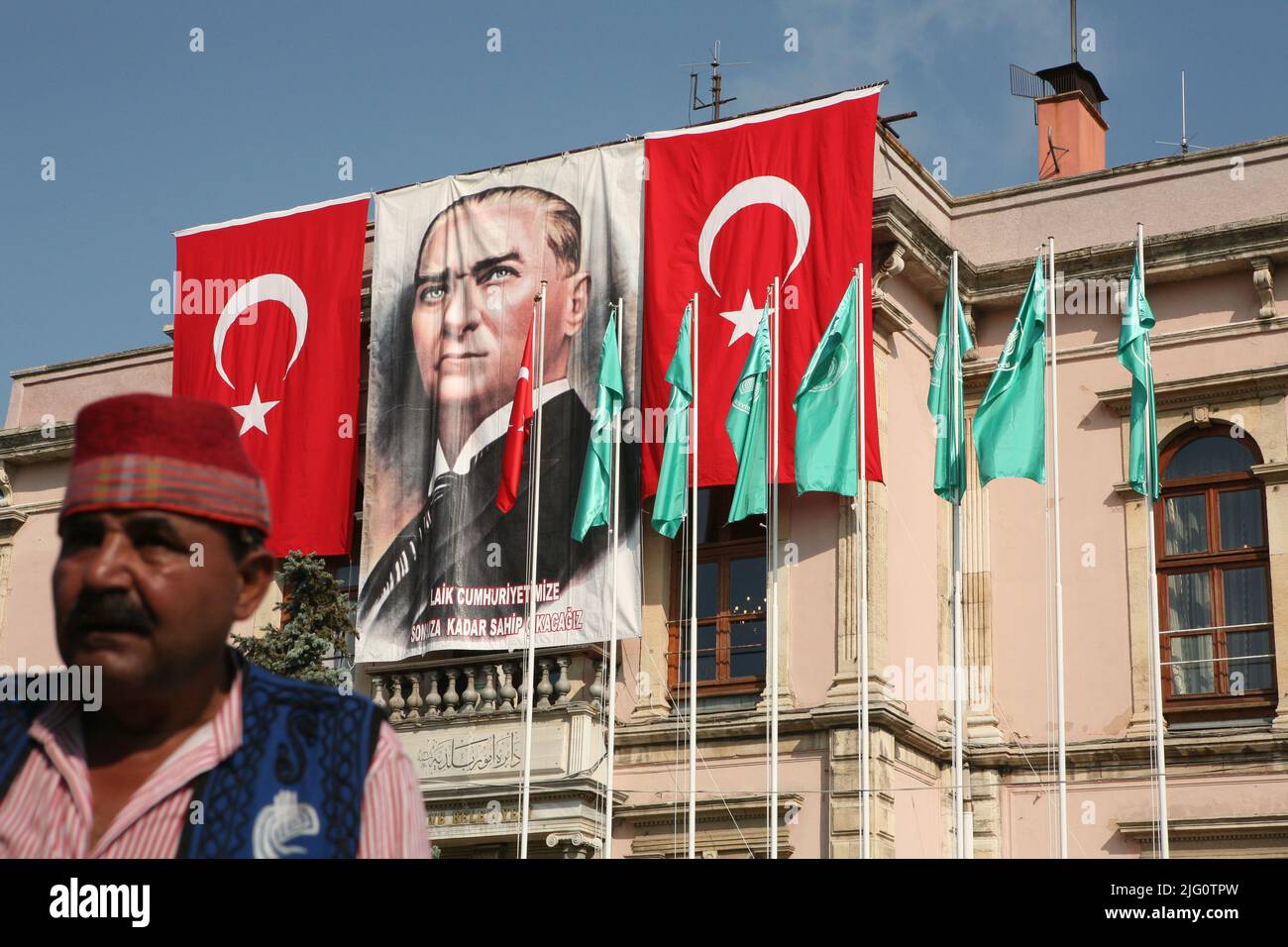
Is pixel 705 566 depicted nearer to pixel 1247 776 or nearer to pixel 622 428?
pixel 622 428

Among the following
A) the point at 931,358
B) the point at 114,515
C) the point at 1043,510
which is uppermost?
the point at 931,358

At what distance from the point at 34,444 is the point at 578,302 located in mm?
9421

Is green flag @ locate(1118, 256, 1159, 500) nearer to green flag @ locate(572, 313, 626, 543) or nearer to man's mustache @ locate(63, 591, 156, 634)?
green flag @ locate(572, 313, 626, 543)

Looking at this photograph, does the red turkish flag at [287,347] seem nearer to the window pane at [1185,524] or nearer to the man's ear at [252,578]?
the window pane at [1185,524]

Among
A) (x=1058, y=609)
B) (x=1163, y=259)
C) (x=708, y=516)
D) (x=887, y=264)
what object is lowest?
(x=1058, y=609)

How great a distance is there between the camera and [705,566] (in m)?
21.0

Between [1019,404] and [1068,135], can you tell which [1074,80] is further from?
[1019,404]

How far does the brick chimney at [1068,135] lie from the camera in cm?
2469

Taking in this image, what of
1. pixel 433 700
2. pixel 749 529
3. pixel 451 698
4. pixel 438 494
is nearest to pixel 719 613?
pixel 749 529

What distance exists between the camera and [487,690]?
20516mm
